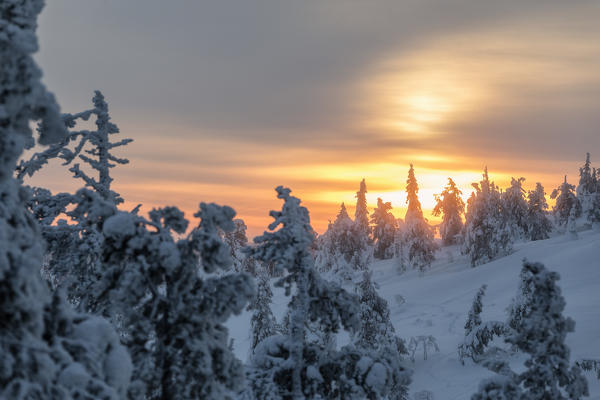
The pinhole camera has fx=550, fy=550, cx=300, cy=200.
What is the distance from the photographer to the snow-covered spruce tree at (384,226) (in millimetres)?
76756

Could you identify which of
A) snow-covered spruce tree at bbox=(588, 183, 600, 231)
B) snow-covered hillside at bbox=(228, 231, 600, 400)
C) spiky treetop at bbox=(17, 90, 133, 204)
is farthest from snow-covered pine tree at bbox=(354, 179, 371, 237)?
spiky treetop at bbox=(17, 90, 133, 204)

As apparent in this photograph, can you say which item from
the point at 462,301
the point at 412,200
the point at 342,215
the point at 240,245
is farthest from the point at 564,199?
the point at 240,245

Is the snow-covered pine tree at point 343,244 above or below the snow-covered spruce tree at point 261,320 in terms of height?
above

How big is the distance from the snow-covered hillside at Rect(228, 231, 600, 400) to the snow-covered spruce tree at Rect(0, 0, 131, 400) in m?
27.3

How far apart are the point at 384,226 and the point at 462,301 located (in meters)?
29.1

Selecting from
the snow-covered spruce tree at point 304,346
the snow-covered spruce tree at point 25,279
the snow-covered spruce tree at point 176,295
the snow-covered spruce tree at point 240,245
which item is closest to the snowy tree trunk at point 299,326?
the snow-covered spruce tree at point 304,346

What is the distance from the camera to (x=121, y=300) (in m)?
7.75

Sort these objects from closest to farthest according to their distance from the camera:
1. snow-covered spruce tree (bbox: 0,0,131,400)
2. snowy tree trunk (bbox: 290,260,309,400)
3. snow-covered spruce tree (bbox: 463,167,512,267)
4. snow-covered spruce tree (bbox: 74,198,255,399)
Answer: snow-covered spruce tree (bbox: 0,0,131,400)
snow-covered spruce tree (bbox: 74,198,255,399)
snowy tree trunk (bbox: 290,260,309,400)
snow-covered spruce tree (bbox: 463,167,512,267)

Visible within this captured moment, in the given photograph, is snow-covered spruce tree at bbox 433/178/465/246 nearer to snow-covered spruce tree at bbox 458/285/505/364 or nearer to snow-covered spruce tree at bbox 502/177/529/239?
snow-covered spruce tree at bbox 502/177/529/239

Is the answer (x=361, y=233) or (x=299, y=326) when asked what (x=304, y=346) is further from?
(x=361, y=233)

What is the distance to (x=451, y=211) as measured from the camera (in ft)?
250

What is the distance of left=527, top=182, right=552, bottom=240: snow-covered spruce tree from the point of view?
3073 inches

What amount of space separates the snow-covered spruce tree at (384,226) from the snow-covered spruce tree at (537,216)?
19.5m

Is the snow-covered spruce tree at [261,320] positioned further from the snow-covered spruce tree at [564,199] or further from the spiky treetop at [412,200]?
the snow-covered spruce tree at [564,199]
